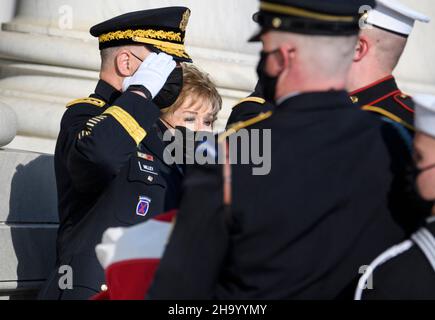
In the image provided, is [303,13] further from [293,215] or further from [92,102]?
[92,102]

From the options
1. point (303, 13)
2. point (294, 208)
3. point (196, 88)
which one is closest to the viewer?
point (294, 208)

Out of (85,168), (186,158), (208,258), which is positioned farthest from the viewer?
(186,158)

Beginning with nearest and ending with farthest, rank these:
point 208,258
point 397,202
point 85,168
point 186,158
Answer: point 208,258 → point 397,202 → point 85,168 → point 186,158

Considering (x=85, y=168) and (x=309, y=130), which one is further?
(x=85, y=168)

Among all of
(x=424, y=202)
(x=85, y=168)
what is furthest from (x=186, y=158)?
(x=424, y=202)

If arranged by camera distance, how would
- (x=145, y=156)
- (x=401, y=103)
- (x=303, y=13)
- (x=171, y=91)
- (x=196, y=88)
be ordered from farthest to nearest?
(x=196, y=88), (x=171, y=91), (x=145, y=156), (x=401, y=103), (x=303, y=13)

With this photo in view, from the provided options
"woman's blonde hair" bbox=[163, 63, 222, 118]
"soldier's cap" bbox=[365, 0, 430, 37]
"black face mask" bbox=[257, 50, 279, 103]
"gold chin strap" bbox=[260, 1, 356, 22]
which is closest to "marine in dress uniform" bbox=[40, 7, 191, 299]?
"woman's blonde hair" bbox=[163, 63, 222, 118]

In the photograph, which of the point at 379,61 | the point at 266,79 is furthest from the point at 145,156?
the point at 266,79

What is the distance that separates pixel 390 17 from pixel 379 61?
0.59 feet

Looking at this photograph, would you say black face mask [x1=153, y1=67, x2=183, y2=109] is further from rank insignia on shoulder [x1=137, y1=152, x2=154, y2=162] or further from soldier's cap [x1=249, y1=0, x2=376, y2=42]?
soldier's cap [x1=249, y1=0, x2=376, y2=42]

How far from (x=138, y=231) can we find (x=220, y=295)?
31 cm

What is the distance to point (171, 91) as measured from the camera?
4070 mm

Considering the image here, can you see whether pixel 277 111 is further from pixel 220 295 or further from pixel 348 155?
pixel 220 295
